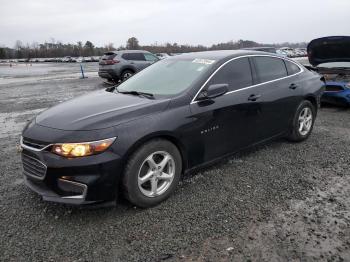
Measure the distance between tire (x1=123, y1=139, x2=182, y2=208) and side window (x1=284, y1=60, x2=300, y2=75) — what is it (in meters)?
2.66

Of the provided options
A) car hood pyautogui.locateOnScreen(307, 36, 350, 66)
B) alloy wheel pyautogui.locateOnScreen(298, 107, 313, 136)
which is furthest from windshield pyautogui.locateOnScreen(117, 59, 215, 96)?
car hood pyautogui.locateOnScreen(307, 36, 350, 66)

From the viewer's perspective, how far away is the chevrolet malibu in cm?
294

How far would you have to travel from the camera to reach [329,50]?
7852 mm

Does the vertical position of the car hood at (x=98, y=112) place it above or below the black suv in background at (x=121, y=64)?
below

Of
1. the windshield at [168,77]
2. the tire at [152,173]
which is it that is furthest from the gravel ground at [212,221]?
the windshield at [168,77]

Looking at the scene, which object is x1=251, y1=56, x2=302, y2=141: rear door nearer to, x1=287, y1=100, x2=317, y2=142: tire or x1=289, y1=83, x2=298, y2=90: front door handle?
x1=289, y1=83, x2=298, y2=90: front door handle

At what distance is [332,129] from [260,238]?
4.15 metres

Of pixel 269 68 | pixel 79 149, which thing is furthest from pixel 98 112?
pixel 269 68

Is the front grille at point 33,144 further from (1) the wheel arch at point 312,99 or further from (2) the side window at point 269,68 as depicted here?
(1) the wheel arch at point 312,99

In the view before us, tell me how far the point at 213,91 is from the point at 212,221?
1.43m

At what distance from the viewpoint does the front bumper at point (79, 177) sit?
9.48 ft

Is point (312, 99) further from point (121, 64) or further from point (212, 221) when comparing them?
point (121, 64)

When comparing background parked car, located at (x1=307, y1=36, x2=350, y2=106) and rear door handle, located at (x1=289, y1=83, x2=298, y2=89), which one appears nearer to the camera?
rear door handle, located at (x1=289, y1=83, x2=298, y2=89)

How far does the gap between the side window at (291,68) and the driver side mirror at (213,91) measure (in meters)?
1.89
